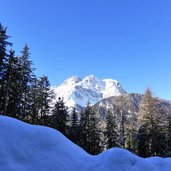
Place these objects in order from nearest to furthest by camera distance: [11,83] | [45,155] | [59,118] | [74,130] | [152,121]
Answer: [45,155] < [11,83] < [152,121] < [59,118] < [74,130]

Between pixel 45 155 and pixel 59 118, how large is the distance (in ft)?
118

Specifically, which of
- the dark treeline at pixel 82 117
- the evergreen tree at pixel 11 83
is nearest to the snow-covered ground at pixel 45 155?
the evergreen tree at pixel 11 83

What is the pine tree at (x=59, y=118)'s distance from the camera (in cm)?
4419

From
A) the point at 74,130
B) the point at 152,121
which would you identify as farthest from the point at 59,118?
the point at 152,121

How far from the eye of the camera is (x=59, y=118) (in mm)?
44719

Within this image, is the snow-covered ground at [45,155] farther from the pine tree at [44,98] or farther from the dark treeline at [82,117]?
the pine tree at [44,98]

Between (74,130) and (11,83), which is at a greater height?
(11,83)

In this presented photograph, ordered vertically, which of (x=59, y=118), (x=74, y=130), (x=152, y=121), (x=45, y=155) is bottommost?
(x=45, y=155)

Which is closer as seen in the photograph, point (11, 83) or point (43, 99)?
point (11, 83)

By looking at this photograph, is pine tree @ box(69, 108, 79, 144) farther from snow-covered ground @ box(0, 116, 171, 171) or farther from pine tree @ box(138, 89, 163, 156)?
snow-covered ground @ box(0, 116, 171, 171)

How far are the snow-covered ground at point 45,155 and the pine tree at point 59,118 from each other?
111 feet

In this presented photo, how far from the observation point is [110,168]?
9602 mm

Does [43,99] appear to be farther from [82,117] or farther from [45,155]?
[45,155]

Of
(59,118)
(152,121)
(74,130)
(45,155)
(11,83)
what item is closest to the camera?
(45,155)
